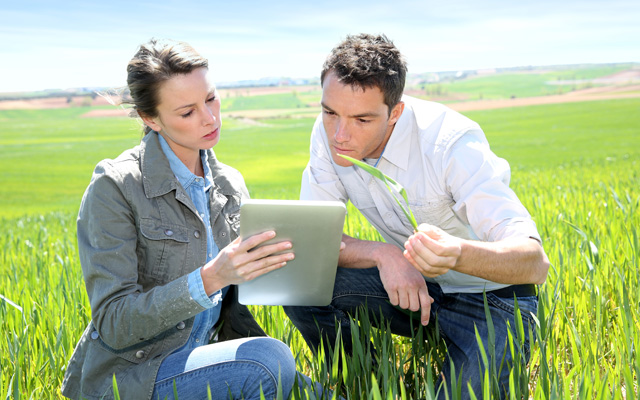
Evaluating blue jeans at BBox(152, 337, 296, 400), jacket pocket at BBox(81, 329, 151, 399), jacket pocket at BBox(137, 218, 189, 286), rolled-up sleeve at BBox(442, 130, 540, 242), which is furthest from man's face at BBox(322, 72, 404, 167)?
jacket pocket at BBox(81, 329, 151, 399)

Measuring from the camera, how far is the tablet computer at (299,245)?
1778mm

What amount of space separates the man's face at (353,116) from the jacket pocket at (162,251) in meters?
0.66

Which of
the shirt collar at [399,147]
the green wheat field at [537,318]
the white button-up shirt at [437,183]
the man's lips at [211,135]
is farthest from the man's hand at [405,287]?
the man's lips at [211,135]

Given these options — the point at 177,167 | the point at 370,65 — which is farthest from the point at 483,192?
the point at 177,167

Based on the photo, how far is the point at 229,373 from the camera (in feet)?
6.12

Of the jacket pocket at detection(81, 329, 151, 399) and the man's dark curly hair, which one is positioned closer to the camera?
the jacket pocket at detection(81, 329, 151, 399)

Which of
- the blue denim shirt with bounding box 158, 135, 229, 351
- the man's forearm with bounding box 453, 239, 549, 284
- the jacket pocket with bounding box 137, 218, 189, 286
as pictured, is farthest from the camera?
the blue denim shirt with bounding box 158, 135, 229, 351

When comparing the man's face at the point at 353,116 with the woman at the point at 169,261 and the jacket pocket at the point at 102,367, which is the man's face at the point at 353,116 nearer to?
the woman at the point at 169,261

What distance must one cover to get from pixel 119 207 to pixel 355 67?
978 mm

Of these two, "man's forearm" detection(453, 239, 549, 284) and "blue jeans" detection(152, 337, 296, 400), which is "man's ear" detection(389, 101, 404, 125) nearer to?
"man's forearm" detection(453, 239, 549, 284)

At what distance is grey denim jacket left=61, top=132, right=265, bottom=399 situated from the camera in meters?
1.88

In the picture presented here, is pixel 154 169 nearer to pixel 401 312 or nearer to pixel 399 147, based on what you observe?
pixel 399 147

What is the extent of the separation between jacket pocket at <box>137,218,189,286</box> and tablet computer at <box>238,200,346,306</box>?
245 millimetres

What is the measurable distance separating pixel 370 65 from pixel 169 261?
102 centimetres
